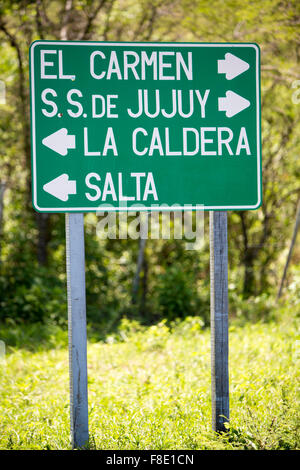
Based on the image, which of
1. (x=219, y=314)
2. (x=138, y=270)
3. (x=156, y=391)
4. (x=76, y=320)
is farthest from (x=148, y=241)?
(x=76, y=320)

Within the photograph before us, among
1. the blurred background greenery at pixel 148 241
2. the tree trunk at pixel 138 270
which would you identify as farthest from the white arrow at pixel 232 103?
the tree trunk at pixel 138 270

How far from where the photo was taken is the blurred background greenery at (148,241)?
646 cm

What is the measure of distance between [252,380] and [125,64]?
281 centimetres

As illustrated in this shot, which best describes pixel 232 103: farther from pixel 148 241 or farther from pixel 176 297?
pixel 148 241

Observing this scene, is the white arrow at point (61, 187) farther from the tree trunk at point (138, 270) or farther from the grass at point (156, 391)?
the tree trunk at point (138, 270)

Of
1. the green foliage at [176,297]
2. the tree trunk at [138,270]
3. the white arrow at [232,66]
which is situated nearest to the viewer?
the white arrow at [232,66]

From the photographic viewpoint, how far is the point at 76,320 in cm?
269

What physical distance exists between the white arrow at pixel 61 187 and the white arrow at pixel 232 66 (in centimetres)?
117

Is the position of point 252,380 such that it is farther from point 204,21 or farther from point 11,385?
point 204,21

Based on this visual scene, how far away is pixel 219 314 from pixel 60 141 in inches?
57.9

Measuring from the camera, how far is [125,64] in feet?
8.81

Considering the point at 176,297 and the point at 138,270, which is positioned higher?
the point at 138,270
